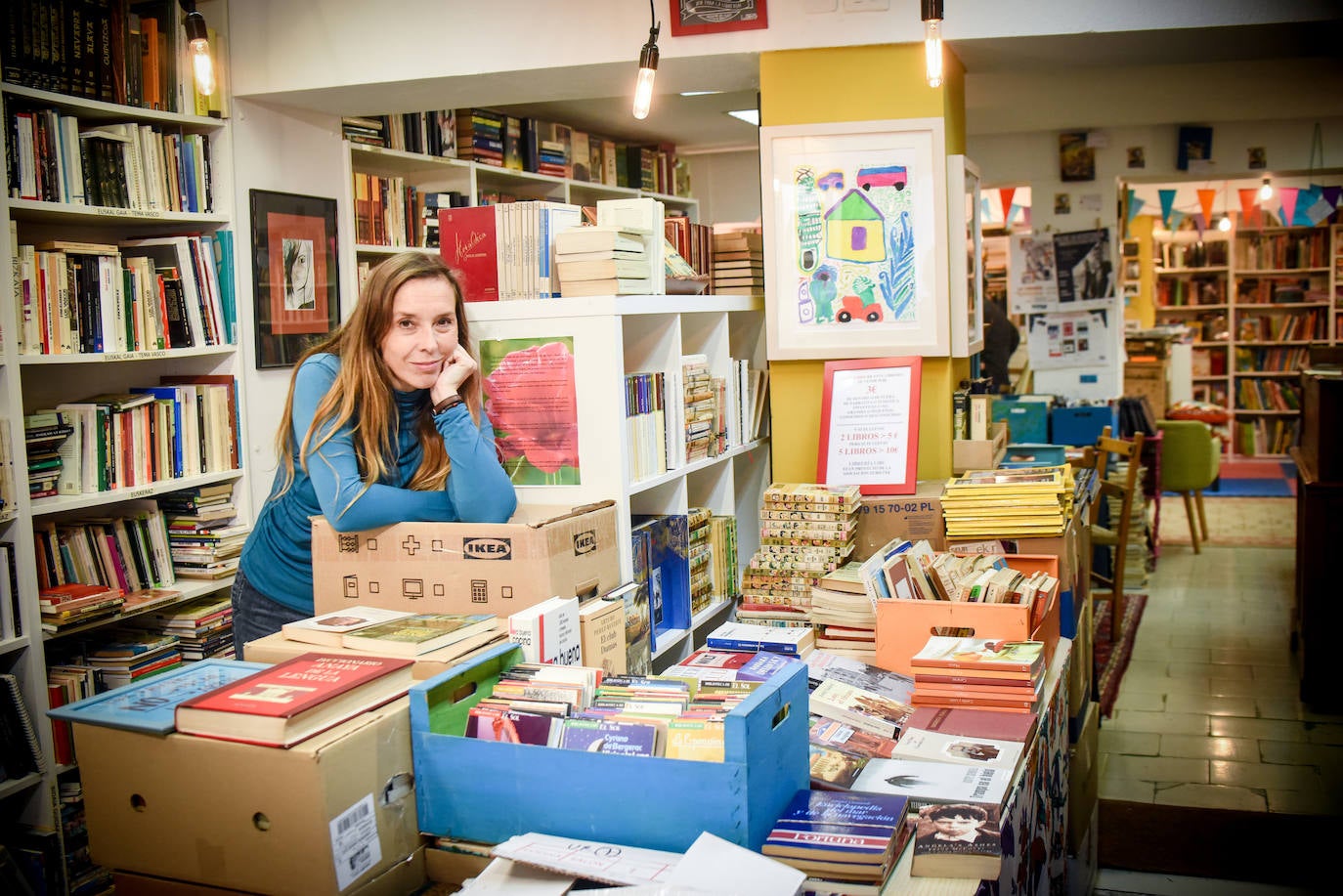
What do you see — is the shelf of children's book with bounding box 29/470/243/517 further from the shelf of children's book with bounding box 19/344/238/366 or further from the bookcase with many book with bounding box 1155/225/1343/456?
the bookcase with many book with bounding box 1155/225/1343/456

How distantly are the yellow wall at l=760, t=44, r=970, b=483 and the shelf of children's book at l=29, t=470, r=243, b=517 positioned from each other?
198cm

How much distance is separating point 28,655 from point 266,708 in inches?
84.2

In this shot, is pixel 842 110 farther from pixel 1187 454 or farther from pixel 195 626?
pixel 1187 454

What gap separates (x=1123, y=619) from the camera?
20.4 feet

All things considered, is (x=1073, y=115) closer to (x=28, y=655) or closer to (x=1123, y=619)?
(x=1123, y=619)

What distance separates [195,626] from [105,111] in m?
1.72

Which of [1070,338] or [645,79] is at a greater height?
[645,79]

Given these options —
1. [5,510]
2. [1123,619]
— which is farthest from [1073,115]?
[5,510]

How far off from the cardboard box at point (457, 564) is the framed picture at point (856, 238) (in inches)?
58.5

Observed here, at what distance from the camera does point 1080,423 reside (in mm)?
7188

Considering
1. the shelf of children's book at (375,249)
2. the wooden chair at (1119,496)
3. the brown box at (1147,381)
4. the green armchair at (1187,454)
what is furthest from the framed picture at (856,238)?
the brown box at (1147,381)

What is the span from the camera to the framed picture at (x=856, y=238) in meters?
3.60

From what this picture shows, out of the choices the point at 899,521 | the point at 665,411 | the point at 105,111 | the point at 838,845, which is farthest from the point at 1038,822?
the point at 105,111

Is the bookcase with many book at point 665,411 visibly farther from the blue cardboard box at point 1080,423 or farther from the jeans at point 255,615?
the blue cardboard box at point 1080,423
